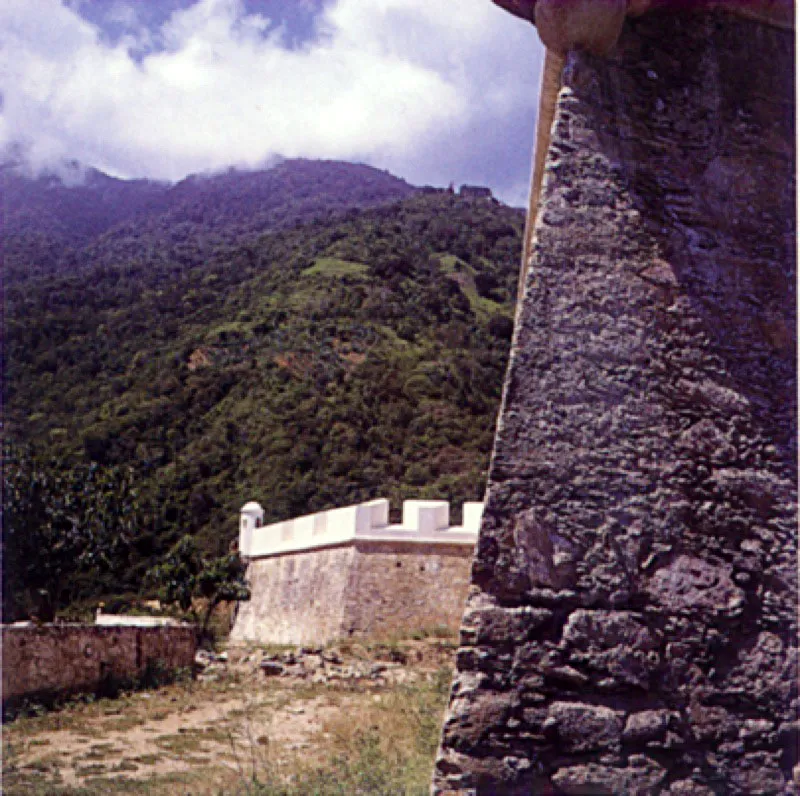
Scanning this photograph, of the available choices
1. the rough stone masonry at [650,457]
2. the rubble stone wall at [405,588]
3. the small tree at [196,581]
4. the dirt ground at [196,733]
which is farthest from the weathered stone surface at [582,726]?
the small tree at [196,581]

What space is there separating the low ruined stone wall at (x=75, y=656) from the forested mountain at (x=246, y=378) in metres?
3.42

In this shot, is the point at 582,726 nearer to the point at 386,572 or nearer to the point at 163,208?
the point at 386,572

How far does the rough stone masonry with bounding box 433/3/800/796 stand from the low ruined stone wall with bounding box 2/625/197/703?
28.6 ft

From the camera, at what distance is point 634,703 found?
3.17 metres

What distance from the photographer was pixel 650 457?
3363mm

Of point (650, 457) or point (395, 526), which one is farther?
point (395, 526)

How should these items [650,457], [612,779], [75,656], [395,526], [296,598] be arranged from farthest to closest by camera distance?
1. [296,598]
2. [395,526]
3. [75,656]
4. [650,457]
5. [612,779]

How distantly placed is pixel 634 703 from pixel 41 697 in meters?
9.79

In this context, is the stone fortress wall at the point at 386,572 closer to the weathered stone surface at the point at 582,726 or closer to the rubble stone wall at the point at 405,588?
the rubble stone wall at the point at 405,588

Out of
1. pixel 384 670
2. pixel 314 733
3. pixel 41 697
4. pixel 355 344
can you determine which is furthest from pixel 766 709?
pixel 355 344

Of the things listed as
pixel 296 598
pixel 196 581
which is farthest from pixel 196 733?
pixel 196 581

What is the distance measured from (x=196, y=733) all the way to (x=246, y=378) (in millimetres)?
34048

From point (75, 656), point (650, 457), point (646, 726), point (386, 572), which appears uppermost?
point (650, 457)

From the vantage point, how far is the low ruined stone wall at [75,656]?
416 inches
